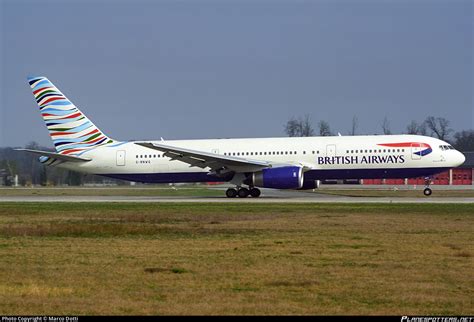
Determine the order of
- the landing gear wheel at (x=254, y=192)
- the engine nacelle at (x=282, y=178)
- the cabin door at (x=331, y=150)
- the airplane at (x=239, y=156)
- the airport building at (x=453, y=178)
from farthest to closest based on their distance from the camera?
the airport building at (x=453, y=178) → the landing gear wheel at (x=254, y=192) → the cabin door at (x=331, y=150) → the airplane at (x=239, y=156) → the engine nacelle at (x=282, y=178)

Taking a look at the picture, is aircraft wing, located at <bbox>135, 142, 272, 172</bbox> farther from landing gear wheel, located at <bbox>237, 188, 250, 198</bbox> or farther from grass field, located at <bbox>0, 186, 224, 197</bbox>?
grass field, located at <bbox>0, 186, 224, 197</bbox>

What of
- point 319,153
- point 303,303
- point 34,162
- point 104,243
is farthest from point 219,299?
point 34,162

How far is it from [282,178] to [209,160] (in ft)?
14.7

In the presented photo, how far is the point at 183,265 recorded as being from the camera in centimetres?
1588

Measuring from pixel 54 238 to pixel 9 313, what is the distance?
1056 centimetres

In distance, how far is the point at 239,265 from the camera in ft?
51.8

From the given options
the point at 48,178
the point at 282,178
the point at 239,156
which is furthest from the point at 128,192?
the point at 48,178

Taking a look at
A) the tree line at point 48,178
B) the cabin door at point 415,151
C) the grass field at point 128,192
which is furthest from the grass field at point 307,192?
the tree line at point 48,178

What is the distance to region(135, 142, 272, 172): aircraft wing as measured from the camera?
1712 inches

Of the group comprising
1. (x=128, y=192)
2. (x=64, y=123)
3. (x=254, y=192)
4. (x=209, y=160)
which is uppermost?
(x=64, y=123)

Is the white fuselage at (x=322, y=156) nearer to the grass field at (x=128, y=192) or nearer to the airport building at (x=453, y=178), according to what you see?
the grass field at (x=128, y=192)

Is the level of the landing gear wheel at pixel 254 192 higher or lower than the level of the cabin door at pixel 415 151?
lower

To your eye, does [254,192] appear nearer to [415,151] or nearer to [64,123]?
[415,151]

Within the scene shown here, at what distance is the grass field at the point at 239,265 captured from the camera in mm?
11852
